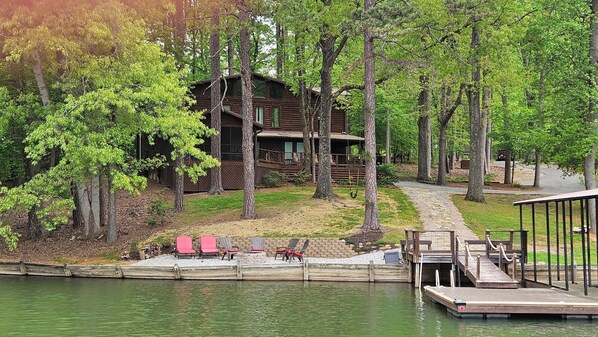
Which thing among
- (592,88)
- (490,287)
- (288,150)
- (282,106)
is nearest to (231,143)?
(288,150)

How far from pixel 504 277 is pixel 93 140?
15982mm

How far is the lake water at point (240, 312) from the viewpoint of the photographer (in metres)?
14.2

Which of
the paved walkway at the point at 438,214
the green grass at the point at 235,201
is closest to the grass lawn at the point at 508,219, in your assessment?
the paved walkway at the point at 438,214

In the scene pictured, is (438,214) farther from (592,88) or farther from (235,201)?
(235,201)

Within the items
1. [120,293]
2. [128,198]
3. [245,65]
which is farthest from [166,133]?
[128,198]

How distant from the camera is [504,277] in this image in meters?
18.8

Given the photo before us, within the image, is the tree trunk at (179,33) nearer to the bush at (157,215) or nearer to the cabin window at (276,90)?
the cabin window at (276,90)

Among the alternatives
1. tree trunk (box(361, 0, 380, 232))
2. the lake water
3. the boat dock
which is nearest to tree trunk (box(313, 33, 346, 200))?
tree trunk (box(361, 0, 380, 232))

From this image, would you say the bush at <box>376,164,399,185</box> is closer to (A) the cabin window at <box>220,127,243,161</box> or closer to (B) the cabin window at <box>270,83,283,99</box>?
(A) the cabin window at <box>220,127,243,161</box>

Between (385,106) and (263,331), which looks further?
(385,106)

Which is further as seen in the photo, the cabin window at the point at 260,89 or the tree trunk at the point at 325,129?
the cabin window at the point at 260,89

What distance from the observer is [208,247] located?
83.0 feet

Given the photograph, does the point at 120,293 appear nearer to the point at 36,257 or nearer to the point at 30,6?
the point at 36,257

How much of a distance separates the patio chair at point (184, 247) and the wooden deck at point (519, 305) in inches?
454
